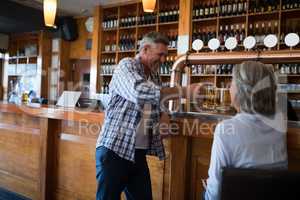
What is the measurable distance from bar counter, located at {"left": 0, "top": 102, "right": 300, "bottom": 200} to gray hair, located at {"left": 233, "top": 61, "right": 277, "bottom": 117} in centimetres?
36

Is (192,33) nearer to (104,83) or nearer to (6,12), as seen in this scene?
(104,83)

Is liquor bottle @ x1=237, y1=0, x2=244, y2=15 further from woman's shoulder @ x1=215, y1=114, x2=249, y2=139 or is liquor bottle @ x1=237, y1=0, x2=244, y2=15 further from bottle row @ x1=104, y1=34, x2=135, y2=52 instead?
Result: woman's shoulder @ x1=215, y1=114, x2=249, y2=139

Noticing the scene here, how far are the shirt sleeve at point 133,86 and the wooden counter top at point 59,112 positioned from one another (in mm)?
584

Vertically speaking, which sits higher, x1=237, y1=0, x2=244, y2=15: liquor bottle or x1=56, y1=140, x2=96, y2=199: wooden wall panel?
x1=237, y1=0, x2=244, y2=15: liquor bottle

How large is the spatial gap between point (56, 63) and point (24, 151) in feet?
14.8

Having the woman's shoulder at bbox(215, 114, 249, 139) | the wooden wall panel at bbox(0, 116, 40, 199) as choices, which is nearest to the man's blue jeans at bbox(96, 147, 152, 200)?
the woman's shoulder at bbox(215, 114, 249, 139)

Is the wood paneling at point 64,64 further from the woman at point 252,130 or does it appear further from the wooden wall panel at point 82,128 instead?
the woman at point 252,130

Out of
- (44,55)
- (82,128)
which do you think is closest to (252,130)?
(82,128)

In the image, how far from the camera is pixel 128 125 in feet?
4.77

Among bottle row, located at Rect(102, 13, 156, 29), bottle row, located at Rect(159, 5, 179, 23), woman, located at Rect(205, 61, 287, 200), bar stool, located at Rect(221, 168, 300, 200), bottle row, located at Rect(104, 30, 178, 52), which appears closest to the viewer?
bar stool, located at Rect(221, 168, 300, 200)

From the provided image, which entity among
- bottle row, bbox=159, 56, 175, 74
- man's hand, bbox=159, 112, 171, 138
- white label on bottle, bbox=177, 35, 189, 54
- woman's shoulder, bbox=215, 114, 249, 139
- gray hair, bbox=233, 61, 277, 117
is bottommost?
man's hand, bbox=159, 112, 171, 138

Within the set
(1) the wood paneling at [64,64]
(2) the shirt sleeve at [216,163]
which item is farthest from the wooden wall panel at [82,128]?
(1) the wood paneling at [64,64]

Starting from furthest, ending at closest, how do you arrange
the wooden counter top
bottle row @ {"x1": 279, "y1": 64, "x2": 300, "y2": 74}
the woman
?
1. bottle row @ {"x1": 279, "y1": 64, "x2": 300, "y2": 74}
2. the wooden counter top
3. the woman

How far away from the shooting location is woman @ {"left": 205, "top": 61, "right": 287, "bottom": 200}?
1.05 meters
